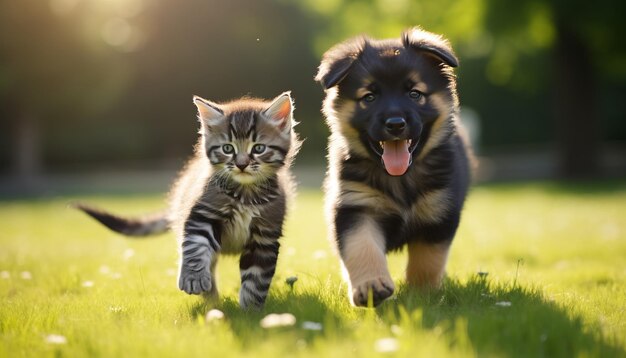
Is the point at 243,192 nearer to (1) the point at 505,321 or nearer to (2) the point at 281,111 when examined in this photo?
(2) the point at 281,111

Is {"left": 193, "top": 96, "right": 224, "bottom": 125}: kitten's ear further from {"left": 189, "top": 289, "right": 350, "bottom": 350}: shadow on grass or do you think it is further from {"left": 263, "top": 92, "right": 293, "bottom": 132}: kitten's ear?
{"left": 189, "top": 289, "right": 350, "bottom": 350}: shadow on grass

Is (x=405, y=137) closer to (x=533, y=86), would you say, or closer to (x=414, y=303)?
(x=414, y=303)

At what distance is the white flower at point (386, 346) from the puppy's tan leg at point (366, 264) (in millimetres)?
709

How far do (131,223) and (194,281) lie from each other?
1.58 meters

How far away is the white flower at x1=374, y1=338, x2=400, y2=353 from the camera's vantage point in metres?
2.47

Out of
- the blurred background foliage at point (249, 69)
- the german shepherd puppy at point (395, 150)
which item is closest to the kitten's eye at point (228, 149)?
the german shepherd puppy at point (395, 150)

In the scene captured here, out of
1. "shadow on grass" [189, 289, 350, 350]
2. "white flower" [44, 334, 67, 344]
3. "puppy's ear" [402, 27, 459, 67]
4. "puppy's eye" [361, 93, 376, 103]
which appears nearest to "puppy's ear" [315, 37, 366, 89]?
"puppy's eye" [361, 93, 376, 103]

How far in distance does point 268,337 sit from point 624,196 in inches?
462

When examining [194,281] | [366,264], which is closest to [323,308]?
[366,264]

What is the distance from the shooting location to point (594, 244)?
6.99 m

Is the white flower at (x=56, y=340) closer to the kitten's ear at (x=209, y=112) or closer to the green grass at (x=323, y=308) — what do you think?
the green grass at (x=323, y=308)

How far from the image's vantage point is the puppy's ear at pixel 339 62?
385 centimetres

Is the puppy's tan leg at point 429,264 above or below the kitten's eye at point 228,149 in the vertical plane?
below

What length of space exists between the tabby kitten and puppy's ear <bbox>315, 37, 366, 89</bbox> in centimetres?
30
